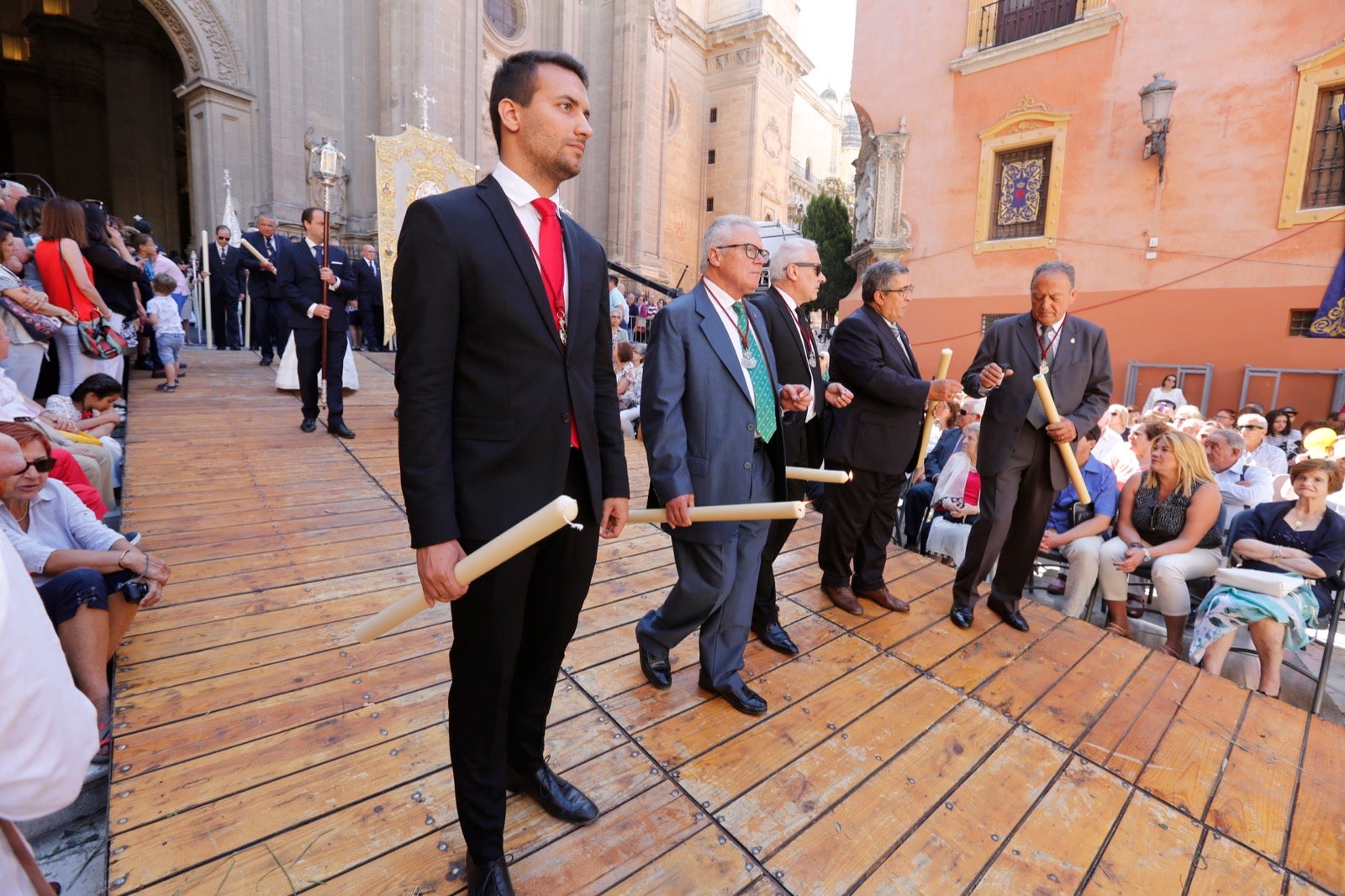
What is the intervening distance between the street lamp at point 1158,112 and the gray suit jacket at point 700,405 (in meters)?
11.8

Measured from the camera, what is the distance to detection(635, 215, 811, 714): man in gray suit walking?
2564 mm

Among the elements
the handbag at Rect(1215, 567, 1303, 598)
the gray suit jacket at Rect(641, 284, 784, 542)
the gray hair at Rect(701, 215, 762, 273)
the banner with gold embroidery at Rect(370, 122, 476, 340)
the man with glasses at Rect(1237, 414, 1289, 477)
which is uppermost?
the banner with gold embroidery at Rect(370, 122, 476, 340)

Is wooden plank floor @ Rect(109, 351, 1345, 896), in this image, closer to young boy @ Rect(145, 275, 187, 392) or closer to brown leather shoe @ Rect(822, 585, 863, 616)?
brown leather shoe @ Rect(822, 585, 863, 616)

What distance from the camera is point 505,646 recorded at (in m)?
1.65

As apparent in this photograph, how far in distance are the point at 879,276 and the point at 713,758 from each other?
2.51 m

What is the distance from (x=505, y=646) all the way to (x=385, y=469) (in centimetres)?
414

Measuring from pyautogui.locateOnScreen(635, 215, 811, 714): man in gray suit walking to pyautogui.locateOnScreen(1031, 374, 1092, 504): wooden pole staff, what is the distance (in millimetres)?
1518

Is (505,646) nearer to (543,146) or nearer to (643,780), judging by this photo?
(643,780)

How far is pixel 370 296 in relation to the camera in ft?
33.4

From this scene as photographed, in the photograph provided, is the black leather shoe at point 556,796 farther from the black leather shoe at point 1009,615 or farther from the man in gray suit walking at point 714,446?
the black leather shoe at point 1009,615

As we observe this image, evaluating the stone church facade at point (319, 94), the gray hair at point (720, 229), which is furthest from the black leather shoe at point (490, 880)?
the stone church facade at point (319, 94)

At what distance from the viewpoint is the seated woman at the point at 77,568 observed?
238cm

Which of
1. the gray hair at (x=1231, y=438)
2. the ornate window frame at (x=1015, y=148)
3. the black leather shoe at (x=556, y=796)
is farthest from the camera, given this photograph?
the ornate window frame at (x=1015, y=148)

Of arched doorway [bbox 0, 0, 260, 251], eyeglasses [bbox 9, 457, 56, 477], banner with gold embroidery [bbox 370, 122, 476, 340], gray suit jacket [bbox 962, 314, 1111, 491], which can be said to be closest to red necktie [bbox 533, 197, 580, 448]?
eyeglasses [bbox 9, 457, 56, 477]
